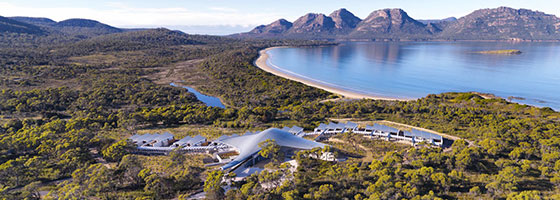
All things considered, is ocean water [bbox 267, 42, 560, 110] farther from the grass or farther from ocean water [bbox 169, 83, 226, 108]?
the grass

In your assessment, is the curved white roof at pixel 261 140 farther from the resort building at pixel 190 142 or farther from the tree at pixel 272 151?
the resort building at pixel 190 142

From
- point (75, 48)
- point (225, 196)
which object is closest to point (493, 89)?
point (225, 196)

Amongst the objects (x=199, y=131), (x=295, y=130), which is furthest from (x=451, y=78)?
(x=199, y=131)

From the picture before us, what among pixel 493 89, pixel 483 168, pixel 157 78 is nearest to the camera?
pixel 483 168

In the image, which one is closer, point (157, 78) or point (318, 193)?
Result: point (318, 193)

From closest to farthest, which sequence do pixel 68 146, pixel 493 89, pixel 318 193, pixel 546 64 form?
pixel 318 193 < pixel 68 146 < pixel 493 89 < pixel 546 64

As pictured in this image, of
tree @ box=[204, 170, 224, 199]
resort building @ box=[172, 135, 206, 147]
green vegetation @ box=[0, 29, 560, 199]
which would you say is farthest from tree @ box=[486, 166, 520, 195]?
resort building @ box=[172, 135, 206, 147]

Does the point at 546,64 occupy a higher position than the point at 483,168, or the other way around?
the point at 546,64

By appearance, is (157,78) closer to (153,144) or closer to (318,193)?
(153,144)

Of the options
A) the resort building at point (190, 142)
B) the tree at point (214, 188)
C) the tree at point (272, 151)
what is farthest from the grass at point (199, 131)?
the tree at point (214, 188)

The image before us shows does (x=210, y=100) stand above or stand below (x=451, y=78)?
below

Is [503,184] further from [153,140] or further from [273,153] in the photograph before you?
[153,140]
